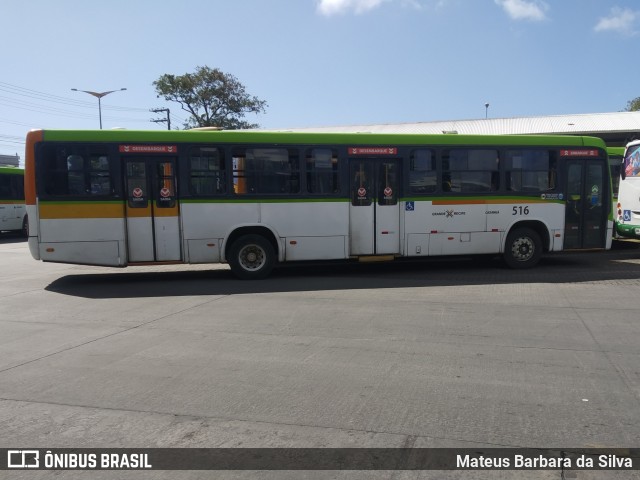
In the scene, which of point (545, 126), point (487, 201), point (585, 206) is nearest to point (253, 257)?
point (487, 201)

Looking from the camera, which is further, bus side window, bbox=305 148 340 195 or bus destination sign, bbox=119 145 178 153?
bus side window, bbox=305 148 340 195

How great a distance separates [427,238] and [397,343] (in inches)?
233

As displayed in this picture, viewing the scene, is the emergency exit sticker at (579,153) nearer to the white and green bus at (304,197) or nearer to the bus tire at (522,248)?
the white and green bus at (304,197)

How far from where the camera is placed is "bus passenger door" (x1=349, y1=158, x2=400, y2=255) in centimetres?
1166

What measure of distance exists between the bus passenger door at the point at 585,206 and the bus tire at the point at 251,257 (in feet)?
23.5

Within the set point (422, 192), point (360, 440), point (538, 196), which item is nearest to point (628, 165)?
point (538, 196)

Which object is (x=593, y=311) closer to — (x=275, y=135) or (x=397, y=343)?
(x=397, y=343)

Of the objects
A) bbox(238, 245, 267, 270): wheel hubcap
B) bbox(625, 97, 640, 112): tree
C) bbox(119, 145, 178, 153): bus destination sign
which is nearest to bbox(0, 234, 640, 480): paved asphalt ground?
bbox(238, 245, 267, 270): wheel hubcap

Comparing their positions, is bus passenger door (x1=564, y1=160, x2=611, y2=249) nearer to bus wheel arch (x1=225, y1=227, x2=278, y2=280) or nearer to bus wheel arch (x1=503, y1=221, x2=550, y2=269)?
bus wheel arch (x1=503, y1=221, x2=550, y2=269)

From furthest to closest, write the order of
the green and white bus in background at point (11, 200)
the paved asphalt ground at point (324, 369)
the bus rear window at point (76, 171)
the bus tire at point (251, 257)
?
the green and white bus in background at point (11, 200) < the bus tire at point (251, 257) < the bus rear window at point (76, 171) < the paved asphalt ground at point (324, 369)

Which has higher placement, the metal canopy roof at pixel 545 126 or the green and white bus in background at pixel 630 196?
the metal canopy roof at pixel 545 126

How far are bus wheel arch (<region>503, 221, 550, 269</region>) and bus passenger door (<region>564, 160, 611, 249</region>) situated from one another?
2.18 ft

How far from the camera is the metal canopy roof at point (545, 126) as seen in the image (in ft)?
116

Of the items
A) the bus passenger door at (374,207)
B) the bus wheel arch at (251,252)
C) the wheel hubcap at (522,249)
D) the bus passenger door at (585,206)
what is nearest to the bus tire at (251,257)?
the bus wheel arch at (251,252)
